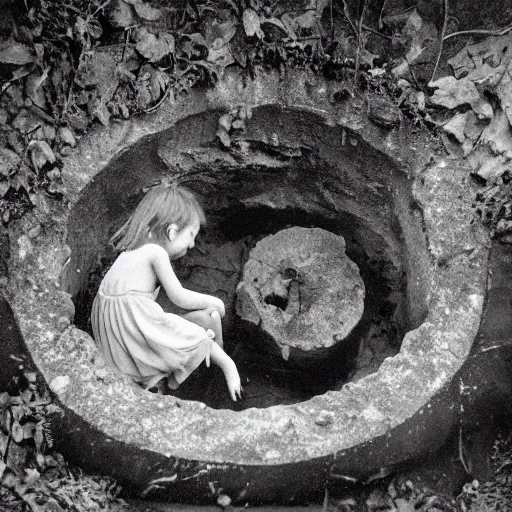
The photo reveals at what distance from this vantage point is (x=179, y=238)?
5.39 m

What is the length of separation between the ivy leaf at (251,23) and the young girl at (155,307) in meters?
1.03

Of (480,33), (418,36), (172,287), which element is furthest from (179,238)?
(480,33)

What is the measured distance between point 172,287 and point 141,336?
11.6 inches

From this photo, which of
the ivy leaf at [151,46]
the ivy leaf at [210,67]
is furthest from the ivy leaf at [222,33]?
the ivy leaf at [151,46]

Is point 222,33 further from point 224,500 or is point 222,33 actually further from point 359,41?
point 224,500

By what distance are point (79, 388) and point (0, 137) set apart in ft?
4.61

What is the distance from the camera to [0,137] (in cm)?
540

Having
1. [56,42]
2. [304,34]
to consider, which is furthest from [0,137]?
[304,34]

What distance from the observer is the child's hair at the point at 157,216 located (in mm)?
5359

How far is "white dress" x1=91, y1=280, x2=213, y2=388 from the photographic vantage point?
17.0 ft

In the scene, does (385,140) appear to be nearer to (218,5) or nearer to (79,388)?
(218,5)

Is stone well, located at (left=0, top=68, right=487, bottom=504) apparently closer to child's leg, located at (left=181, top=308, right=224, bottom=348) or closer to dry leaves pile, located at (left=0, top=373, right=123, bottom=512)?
dry leaves pile, located at (left=0, top=373, right=123, bottom=512)

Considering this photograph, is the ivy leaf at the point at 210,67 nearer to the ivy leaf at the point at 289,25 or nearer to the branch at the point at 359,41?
the ivy leaf at the point at 289,25

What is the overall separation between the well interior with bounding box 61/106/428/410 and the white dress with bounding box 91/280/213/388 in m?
0.39
